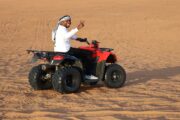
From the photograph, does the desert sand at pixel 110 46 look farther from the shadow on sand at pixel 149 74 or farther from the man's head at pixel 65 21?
the man's head at pixel 65 21

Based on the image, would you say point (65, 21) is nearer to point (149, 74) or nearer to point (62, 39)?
point (62, 39)

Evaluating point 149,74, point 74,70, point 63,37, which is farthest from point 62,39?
point 149,74

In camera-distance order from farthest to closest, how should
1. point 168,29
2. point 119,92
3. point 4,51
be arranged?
point 168,29, point 4,51, point 119,92

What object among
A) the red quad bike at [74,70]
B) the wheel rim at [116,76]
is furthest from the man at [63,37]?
the wheel rim at [116,76]

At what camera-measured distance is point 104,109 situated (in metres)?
7.99

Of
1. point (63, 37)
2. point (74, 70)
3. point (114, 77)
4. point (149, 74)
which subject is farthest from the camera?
point (149, 74)

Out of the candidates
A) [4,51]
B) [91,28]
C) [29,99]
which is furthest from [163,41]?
[29,99]

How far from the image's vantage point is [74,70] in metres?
9.64

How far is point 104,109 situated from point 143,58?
9.58 metres

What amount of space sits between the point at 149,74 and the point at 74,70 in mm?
3633

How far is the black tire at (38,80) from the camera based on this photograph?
10.0 m

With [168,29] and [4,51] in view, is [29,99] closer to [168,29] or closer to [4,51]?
[4,51]

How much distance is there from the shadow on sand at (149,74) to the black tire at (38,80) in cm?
194

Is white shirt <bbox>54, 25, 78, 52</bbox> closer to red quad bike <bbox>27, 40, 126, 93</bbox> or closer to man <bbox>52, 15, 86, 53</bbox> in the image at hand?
man <bbox>52, 15, 86, 53</bbox>
